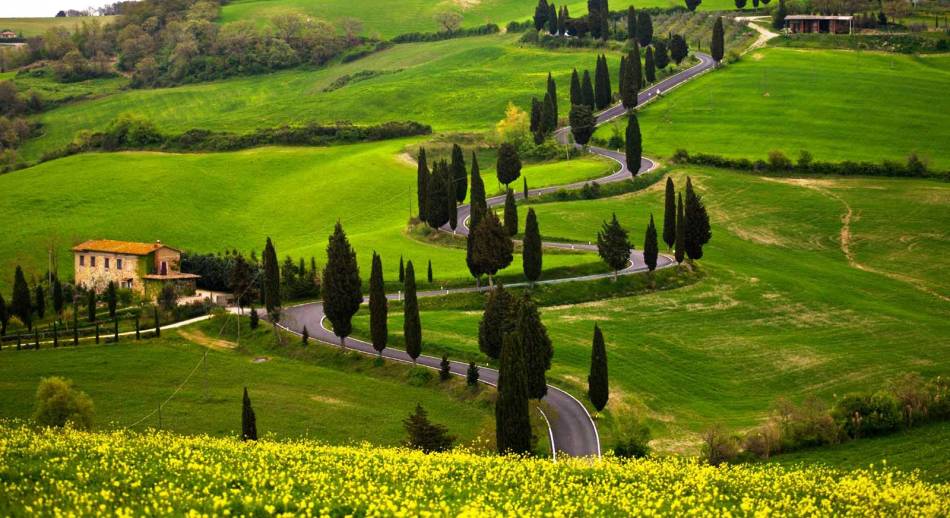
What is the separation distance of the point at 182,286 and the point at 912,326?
63.6 metres

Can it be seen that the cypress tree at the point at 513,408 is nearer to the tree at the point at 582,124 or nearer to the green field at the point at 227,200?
the green field at the point at 227,200

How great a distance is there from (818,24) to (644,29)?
1219 inches

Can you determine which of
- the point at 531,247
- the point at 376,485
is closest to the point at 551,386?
the point at 531,247

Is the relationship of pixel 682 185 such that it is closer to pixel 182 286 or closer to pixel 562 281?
pixel 562 281

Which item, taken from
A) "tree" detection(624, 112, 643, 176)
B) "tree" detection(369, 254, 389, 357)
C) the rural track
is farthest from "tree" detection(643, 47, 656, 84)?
"tree" detection(369, 254, 389, 357)

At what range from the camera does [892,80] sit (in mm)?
162625

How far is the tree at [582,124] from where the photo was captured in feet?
482

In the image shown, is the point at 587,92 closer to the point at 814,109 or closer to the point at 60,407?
the point at 814,109

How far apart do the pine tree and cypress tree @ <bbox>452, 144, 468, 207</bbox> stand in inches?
1802

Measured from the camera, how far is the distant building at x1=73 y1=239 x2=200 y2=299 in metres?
106

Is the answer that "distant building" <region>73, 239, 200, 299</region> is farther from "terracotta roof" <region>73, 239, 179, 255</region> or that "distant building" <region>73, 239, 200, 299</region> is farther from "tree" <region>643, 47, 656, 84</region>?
"tree" <region>643, 47, 656, 84</region>

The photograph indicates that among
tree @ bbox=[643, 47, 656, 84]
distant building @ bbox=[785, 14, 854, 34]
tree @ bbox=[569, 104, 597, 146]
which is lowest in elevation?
tree @ bbox=[569, 104, 597, 146]

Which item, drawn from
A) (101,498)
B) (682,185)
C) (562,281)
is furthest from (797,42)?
(101,498)

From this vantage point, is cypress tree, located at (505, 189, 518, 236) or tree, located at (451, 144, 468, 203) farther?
tree, located at (451, 144, 468, 203)
